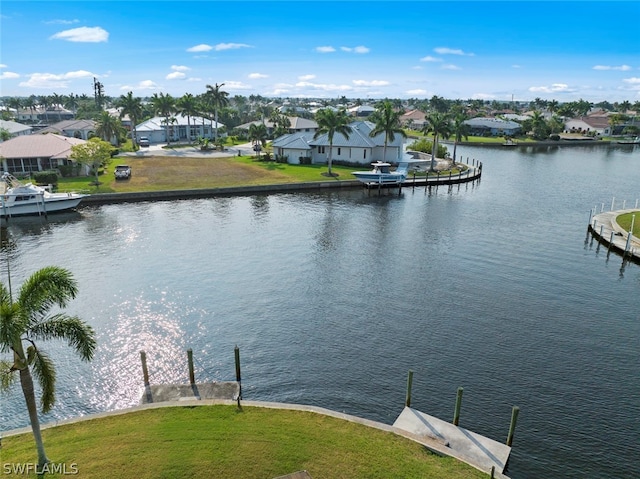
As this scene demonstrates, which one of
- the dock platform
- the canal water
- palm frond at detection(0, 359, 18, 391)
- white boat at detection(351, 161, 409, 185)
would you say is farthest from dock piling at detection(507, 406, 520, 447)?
white boat at detection(351, 161, 409, 185)

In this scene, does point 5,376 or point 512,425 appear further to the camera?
point 512,425

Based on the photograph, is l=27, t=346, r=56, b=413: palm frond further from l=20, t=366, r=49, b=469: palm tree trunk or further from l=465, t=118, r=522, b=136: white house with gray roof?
l=465, t=118, r=522, b=136: white house with gray roof

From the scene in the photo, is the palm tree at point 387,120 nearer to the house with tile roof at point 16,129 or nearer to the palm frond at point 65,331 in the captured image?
the palm frond at point 65,331

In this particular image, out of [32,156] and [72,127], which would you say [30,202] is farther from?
[72,127]

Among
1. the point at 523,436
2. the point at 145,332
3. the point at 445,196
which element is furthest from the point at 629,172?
the point at 145,332

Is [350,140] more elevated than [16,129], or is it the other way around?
[16,129]

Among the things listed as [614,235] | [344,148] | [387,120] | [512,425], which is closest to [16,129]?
[344,148]
